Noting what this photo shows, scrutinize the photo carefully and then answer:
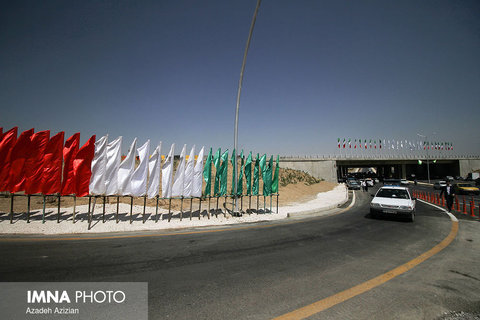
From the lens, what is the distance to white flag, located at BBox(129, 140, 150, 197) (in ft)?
28.7

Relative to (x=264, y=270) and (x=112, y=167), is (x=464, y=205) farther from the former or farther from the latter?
(x=112, y=167)

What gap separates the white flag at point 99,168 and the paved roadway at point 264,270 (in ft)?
8.61

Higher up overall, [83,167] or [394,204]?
[83,167]

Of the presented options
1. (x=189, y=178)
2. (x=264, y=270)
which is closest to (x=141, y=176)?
(x=189, y=178)

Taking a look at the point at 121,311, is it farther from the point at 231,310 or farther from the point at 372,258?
the point at 372,258

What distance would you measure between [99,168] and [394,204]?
42.6 feet

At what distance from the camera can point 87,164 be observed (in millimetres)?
8484

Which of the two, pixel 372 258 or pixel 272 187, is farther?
pixel 272 187

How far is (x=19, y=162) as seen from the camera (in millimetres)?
8328

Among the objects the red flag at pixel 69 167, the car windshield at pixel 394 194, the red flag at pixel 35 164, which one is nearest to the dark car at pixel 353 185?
the car windshield at pixel 394 194

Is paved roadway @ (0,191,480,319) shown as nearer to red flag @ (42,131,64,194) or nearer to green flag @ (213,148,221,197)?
red flag @ (42,131,64,194)

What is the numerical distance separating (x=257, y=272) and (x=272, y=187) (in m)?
8.29

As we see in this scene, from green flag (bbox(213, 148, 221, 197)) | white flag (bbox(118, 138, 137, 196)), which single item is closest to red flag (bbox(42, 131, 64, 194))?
white flag (bbox(118, 138, 137, 196))

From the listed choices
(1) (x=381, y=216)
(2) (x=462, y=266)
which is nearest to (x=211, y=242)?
(2) (x=462, y=266)
